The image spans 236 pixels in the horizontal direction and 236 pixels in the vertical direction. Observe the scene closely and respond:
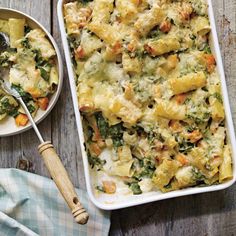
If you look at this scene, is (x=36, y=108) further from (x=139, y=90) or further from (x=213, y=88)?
(x=213, y=88)

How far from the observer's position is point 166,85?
6.29 ft

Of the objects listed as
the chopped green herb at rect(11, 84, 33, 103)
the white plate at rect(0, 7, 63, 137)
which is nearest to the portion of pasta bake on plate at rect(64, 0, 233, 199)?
the white plate at rect(0, 7, 63, 137)

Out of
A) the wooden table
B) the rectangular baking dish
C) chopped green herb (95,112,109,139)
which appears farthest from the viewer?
the wooden table

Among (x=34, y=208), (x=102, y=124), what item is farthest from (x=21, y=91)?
(x=34, y=208)

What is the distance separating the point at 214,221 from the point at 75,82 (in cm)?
74

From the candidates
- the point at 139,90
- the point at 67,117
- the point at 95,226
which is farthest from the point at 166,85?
the point at 95,226

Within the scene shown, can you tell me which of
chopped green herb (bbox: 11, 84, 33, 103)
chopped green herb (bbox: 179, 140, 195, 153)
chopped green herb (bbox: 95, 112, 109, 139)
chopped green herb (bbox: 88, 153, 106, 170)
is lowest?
→ chopped green herb (bbox: 88, 153, 106, 170)

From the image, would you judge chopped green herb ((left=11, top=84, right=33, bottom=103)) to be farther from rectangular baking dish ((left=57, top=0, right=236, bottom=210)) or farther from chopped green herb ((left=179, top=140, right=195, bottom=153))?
chopped green herb ((left=179, top=140, right=195, bottom=153))

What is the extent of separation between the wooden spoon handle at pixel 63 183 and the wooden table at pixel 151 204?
0.62 ft

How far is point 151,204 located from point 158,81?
50 cm

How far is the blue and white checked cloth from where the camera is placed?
2.16m

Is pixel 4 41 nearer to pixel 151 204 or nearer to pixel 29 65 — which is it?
pixel 29 65

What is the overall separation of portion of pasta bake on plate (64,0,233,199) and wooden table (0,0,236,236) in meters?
0.20

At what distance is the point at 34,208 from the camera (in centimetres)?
218
